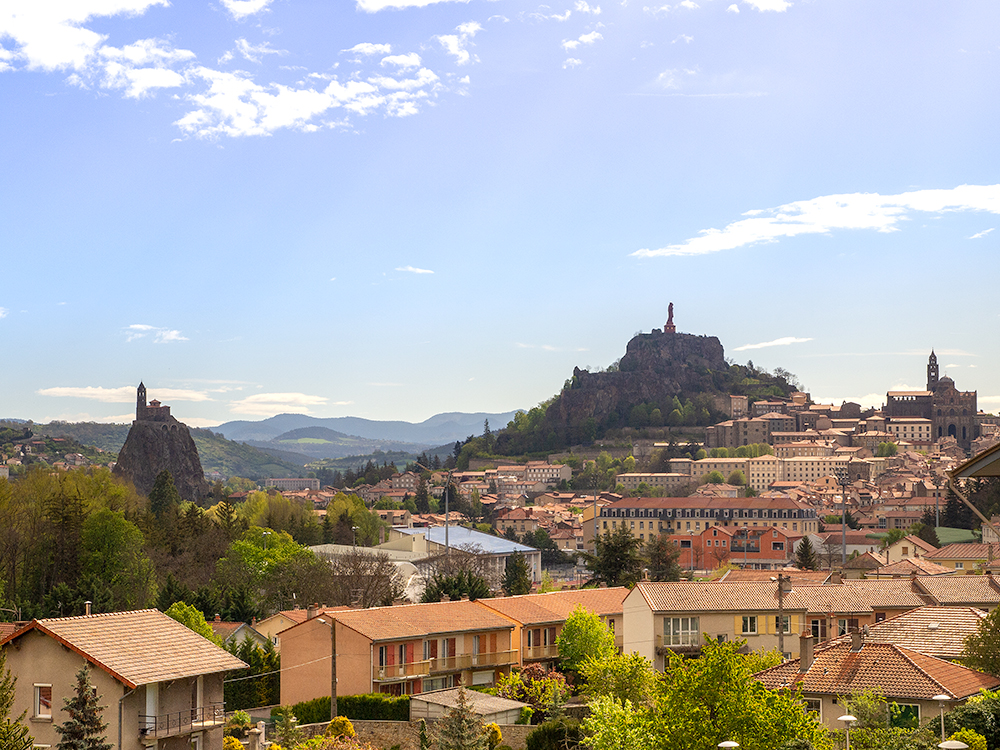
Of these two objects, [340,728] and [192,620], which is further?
[192,620]

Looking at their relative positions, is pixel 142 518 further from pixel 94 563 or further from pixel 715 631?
pixel 715 631

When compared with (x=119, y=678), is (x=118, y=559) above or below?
below

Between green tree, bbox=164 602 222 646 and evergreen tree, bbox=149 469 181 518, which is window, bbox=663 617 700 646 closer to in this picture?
green tree, bbox=164 602 222 646

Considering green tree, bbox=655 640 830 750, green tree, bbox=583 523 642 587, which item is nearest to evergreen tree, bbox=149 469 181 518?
green tree, bbox=583 523 642 587

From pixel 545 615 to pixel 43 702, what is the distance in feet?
88.0

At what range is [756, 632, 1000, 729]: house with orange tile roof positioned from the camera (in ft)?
83.5

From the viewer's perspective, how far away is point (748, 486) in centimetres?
18488

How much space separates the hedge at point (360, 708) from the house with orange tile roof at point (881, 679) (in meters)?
13.0

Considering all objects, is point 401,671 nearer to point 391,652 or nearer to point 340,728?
point 391,652

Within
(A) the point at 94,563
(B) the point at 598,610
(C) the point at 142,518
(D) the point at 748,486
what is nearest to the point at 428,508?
(D) the point at 748,486

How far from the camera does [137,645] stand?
26.5 metres

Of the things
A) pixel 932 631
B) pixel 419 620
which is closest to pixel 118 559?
pixel 419 620

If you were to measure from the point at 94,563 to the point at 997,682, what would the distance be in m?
51.8

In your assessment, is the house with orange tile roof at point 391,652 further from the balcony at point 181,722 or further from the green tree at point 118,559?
the green tree at point 118,559
